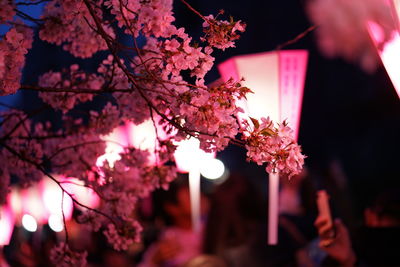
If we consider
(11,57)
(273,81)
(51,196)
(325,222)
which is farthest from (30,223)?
(11,57)

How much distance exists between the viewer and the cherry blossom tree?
235cm

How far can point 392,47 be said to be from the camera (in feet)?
9.30

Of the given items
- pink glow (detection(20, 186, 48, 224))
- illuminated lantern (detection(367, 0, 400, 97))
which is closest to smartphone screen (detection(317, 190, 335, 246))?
illuminated lantern (detection(367, 0, 400, 97))

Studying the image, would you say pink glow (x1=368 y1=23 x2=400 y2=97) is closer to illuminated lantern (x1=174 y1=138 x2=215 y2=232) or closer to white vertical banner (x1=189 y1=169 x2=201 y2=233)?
illuminated lantern (x1=174 y1=138 x2=215 y2=232)

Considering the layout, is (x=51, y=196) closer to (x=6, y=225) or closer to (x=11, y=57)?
(x=6, y=225)

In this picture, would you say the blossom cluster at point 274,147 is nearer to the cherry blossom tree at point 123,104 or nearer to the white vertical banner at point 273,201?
the cherry blossom tree at point 123,104

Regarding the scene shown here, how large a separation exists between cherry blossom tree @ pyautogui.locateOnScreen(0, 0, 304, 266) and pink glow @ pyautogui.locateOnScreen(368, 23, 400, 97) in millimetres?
871

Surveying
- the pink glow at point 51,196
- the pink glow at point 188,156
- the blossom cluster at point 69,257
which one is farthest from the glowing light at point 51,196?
the blossom cluster at point 69,257

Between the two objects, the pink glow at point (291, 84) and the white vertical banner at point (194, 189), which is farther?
the white vertical banner at point (194, 189)

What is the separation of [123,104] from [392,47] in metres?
1.71

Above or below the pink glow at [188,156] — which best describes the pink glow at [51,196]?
above

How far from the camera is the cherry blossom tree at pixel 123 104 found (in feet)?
7.70

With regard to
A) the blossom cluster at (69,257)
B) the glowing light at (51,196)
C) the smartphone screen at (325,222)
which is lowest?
the blossom cluster at (69,257)

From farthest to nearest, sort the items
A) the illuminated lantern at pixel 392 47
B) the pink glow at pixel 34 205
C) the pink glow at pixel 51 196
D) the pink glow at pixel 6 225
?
the pink glow at pixel 34 205 → the pink glow at pixel 51 196 → the pink glow at pixel 6 225 → the illuminated lantern at pixel 392 47
